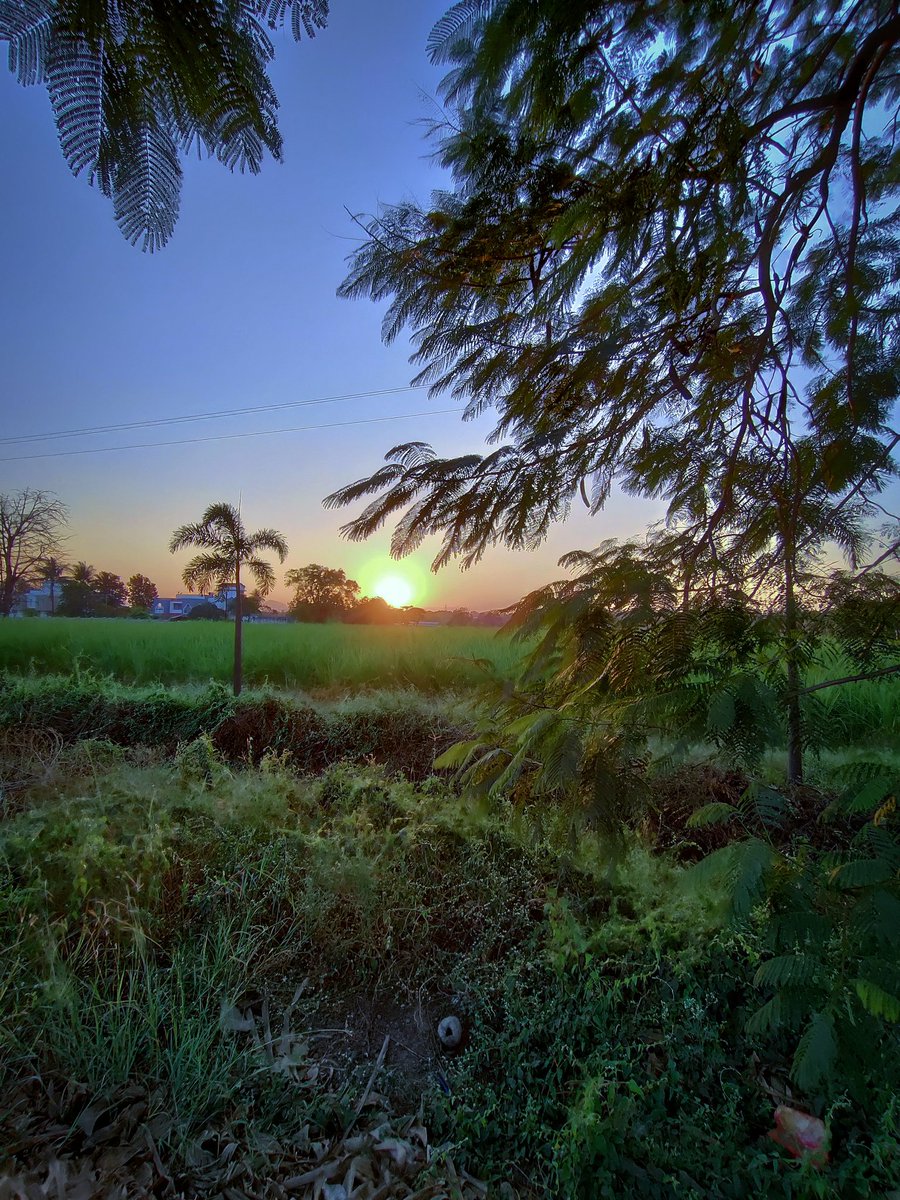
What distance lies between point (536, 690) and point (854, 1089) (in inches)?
34.4

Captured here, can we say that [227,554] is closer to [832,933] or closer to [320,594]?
[320,594]

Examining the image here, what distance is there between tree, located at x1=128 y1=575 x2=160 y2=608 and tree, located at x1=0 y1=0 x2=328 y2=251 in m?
4.46

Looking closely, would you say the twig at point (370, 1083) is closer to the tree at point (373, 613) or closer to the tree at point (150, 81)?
the tree at point (150, 81)

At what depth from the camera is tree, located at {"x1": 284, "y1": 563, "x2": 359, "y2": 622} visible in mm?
4621

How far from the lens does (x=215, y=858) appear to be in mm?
2203

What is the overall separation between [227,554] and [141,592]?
→ 0.93m

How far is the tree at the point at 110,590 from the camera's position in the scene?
452cm

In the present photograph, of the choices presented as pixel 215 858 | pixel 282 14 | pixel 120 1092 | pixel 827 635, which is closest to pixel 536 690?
pixel 827 635

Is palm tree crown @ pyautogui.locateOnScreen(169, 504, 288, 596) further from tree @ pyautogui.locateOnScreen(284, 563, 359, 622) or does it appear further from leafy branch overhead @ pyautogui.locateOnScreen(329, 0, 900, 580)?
leafy branch overhead @ pyautogui.locateOnScreen(329, 0, 900, 580)

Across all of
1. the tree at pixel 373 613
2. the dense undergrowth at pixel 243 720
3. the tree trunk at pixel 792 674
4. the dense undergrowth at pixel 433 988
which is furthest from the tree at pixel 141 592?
the tree trunk at pixel 792 674

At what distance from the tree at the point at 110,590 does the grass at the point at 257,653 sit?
0.69ft

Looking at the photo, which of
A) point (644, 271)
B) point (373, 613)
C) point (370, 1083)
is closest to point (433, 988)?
point (370, 1083)

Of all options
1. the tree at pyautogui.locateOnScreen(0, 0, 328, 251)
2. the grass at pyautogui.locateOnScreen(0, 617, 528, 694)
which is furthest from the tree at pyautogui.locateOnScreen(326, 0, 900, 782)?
the grass at pyautogui.locateOnScreen(0, 617, 528, 694)

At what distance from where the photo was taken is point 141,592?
4.63m
